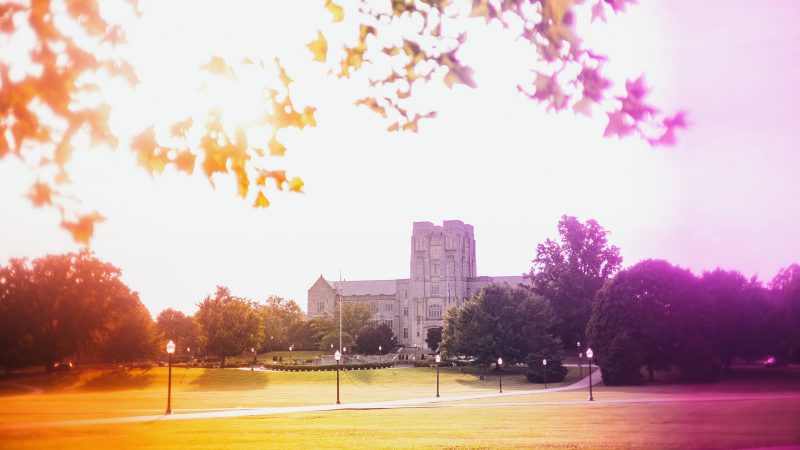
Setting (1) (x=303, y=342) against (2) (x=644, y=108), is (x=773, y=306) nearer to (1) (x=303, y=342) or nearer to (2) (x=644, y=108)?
(2) (x=644, y=108)

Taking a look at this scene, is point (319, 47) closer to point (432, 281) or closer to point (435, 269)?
point (432, 281)

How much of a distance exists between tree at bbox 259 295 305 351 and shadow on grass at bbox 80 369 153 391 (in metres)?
50.4

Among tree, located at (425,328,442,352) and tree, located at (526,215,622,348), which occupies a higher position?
tree, located at (526,215,622,348)

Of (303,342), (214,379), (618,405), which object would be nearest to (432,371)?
(214,379)

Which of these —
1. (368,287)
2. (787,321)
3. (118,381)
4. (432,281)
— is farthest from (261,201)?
(368,287)

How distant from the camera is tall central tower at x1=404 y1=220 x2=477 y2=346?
437 ft

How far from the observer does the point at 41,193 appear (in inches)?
249

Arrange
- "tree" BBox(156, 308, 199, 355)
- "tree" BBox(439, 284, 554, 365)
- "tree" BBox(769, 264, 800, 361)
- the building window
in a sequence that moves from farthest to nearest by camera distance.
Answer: the building window → "tree" BBox(156, 308, 199, 355) → "tree" BBox(439, 284, 554, 365) → "tree" BBox(769, 264, 800, 361)

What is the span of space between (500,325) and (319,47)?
→ 69.2 metres

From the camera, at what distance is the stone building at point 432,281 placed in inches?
5226

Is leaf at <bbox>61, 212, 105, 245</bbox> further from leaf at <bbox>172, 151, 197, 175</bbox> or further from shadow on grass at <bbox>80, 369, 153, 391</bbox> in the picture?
shadow on grass at <bbox>80, 369, 153, 391</bbox>

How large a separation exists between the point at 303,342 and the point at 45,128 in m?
124

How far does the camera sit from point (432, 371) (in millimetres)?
75562

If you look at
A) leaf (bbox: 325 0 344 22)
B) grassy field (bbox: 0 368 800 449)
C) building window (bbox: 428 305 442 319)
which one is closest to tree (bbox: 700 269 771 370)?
grassy field (bbox: 0 368 800 449)
